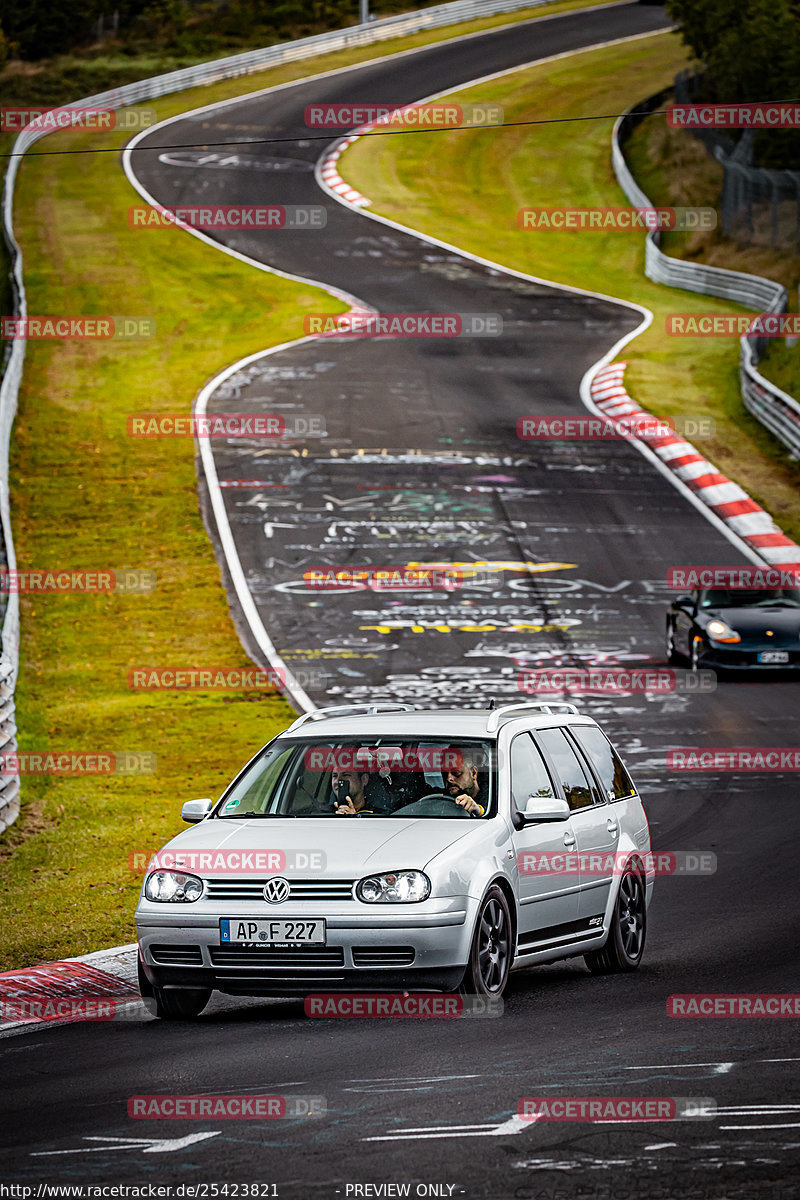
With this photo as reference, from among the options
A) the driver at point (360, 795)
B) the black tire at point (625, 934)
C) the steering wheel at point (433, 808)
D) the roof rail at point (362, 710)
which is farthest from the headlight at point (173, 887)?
the black tire at point (625, 934)

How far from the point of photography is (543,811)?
9211 millimetres

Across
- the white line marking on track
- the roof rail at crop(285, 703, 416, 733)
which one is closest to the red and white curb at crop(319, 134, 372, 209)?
A: the roof rail at crop(285, 703, 416, 733)

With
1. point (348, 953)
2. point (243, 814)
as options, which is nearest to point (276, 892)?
point (348, 953)

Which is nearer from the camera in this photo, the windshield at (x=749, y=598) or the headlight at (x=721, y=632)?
the headlight at (x=721, y=632)

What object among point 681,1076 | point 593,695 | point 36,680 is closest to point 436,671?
point 593,695

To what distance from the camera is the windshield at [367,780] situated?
9445mm

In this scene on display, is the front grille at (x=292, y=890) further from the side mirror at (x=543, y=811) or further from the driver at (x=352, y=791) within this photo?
the side mirror at (x=543, y=811)

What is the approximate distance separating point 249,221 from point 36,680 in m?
34.2

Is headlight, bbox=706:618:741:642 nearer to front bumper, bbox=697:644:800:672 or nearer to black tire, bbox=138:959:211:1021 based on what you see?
front bumper, bbox=697:644:800:672

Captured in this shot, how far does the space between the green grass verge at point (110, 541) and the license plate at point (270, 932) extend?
7.84 feet

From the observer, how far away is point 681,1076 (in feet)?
23.7

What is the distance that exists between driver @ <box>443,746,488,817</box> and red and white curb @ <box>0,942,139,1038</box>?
2.01 m

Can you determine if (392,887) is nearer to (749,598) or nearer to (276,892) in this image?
(276,892)

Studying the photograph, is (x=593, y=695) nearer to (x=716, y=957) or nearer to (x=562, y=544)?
(x=562, y=544)
